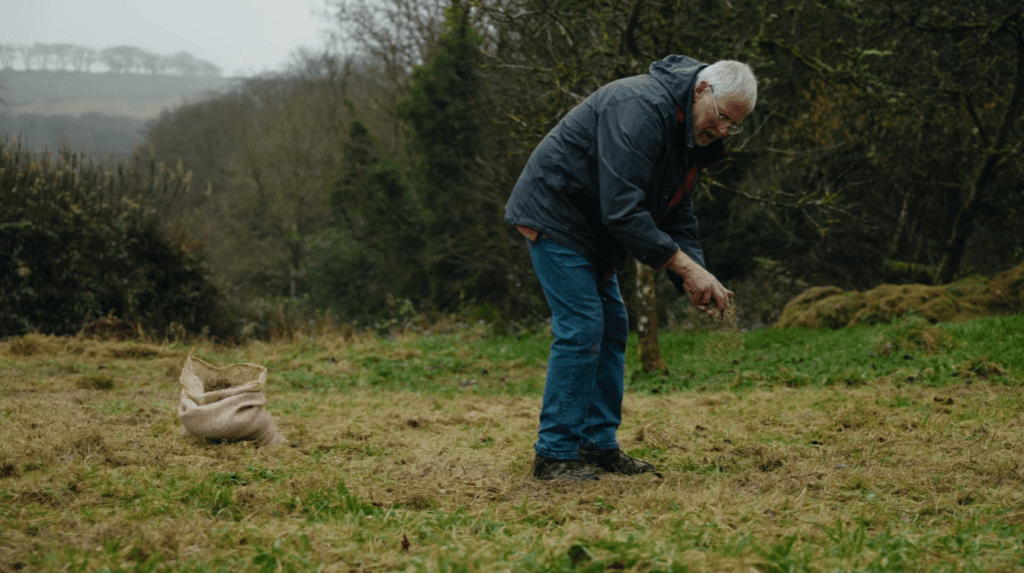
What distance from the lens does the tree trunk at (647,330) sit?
8406 millimetres

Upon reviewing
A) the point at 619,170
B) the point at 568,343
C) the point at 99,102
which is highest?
the point at 619,170

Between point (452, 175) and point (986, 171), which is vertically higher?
point (986, 171)

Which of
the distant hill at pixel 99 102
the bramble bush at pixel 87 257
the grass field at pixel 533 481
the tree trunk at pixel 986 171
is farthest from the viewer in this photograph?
the distant hill at pixel 99 102

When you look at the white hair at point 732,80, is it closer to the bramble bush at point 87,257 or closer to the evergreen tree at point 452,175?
the bramble bush at point 87,257

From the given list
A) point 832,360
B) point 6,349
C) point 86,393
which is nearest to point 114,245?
point 6,349

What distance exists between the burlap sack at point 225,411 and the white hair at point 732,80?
292 cm

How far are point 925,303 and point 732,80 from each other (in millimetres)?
7628

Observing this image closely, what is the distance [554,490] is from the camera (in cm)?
339

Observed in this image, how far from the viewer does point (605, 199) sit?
10.8 ft

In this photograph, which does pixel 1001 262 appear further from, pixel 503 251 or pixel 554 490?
pixel 554 490

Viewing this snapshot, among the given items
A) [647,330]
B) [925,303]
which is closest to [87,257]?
[647,330]

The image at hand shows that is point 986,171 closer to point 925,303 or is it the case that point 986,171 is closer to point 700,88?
point 925,303

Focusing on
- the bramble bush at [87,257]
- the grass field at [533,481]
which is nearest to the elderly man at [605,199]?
the grass field at [533,481]

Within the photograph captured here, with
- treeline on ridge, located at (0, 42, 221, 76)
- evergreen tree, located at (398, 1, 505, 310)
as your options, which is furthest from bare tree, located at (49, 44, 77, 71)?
evergreen tree, located at (398, 1, 505, 310)
